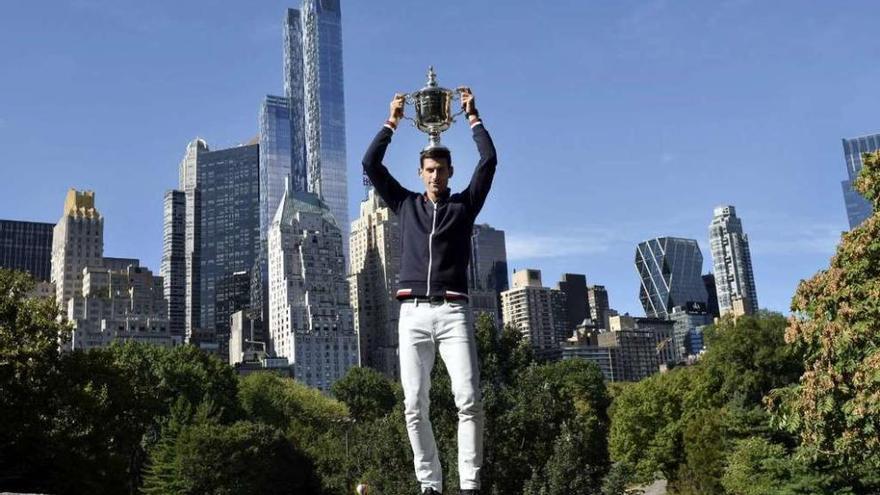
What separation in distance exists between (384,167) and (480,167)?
3.36 feet

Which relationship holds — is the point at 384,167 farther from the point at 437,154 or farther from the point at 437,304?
the point at 437,304

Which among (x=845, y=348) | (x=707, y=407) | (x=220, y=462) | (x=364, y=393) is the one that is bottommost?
(x=220, y=462)

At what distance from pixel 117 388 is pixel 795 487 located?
31.5m

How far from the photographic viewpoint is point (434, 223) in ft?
27.1

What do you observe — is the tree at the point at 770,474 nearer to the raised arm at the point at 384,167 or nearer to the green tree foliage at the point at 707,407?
the green tree foliage at the point at 707,407

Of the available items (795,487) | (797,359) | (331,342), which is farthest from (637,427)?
(331,342)

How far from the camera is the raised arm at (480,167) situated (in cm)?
846

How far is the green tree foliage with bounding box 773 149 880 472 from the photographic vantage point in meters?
23.0

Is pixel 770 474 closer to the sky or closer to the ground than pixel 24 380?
closer to the ground

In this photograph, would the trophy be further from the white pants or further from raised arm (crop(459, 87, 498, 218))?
the white pants

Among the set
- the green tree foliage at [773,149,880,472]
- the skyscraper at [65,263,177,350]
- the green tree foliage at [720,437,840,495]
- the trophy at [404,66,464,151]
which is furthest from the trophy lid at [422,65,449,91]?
the skyscraper at [65,263,177,350]

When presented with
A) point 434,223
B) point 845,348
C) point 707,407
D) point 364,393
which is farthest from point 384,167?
point 364,393

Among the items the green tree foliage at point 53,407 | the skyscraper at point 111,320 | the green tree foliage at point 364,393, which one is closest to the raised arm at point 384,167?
the green tree foliage at point 53,407

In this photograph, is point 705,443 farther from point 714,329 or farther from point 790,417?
point 790,417
